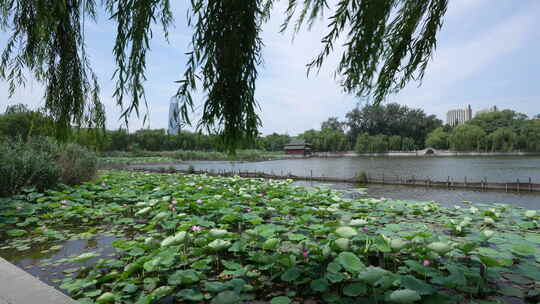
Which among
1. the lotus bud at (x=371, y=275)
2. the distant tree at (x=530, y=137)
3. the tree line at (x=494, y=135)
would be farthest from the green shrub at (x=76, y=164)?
the distant tree at (x=530, y=137)

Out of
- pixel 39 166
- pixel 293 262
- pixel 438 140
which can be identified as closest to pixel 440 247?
pixel 293 262

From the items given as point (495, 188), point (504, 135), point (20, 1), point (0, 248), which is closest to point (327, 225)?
point (20, 1)

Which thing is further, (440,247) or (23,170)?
(23,170)

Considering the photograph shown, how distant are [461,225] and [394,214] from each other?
778 mm

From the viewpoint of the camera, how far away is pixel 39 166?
4430 millimetres

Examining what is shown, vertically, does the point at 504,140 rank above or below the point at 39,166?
above

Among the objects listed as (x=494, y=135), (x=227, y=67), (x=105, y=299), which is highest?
(x=494, y=135)

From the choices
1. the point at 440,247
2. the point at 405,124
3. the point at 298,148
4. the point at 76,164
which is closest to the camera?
the point at 440,247

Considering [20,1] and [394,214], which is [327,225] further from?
[20,1]

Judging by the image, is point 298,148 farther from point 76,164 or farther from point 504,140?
point 76,164

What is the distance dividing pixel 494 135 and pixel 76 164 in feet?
184

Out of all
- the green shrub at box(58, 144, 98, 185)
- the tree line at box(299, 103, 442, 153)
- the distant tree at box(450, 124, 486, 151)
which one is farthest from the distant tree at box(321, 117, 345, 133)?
the green shrub at box(58, 144, 98, 185)

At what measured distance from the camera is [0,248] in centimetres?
240

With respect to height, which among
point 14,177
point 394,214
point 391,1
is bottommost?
point 394,214
